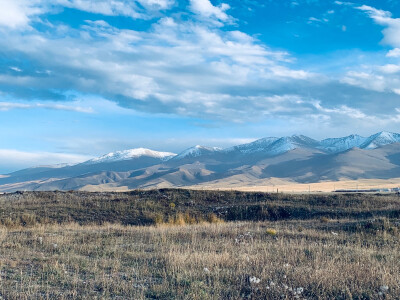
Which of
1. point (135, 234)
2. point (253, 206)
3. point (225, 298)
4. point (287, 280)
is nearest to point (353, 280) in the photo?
point (287, 280)

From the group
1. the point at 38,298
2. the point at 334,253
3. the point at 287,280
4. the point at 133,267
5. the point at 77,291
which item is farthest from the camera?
the point at 334,253

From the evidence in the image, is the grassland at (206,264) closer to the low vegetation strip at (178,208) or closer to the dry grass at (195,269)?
the dry grass at (195,269)

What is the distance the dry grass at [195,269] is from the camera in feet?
26.8

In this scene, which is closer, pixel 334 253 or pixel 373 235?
pixel 334 253

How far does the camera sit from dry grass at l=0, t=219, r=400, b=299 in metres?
8.16

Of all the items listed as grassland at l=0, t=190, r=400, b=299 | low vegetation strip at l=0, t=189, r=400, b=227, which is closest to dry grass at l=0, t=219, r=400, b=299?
grassland at l=0, t=190, r=400, b=299

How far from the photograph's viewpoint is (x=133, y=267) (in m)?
10.7

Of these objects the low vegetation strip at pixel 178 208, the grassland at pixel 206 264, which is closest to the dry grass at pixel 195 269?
the grassland at pixel 206 264

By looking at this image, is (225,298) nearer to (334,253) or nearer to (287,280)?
(287,280)

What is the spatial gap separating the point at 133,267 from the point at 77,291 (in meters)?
2.60

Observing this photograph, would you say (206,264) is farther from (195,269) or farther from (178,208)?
(178,208)

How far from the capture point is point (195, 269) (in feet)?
33.3

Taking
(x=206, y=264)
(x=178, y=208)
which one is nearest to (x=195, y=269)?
(x=206, y=264)

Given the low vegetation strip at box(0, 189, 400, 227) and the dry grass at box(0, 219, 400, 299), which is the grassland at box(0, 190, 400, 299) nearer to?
the dry grass at box(0, 219, 400, 299)
